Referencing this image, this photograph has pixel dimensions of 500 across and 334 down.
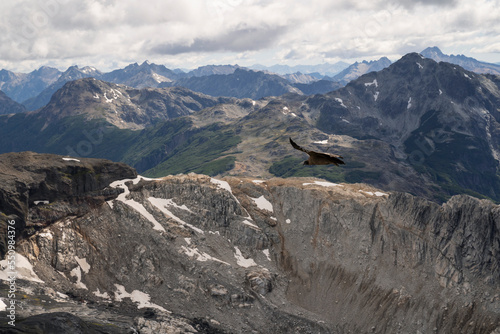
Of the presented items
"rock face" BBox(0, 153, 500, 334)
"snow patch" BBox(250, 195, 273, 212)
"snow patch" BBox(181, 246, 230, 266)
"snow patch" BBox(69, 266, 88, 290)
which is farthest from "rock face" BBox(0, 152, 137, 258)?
"snow patch" BBox(250, 195, 273, 212)

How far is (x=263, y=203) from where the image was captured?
147750 mm

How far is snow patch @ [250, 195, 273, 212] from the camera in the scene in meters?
146

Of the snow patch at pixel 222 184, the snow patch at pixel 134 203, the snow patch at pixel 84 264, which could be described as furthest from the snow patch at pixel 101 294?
the snow patch at pixel 222 184

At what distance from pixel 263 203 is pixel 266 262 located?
25494mm

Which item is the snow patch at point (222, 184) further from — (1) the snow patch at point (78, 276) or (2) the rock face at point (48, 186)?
(1) the snow patch at point (78, 276)

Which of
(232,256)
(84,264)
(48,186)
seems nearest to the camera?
(84,264)

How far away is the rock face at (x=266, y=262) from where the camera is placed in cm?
10525

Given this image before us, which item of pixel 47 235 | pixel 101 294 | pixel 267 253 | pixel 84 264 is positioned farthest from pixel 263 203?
pixel 47 235

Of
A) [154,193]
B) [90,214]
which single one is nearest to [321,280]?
[154,193]

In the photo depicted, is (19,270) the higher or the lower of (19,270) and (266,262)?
the higher

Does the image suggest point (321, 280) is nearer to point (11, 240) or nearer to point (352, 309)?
point (352, 309)

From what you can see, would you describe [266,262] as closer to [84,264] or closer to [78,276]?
[84,264]

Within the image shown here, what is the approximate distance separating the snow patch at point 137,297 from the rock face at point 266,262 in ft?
0.98

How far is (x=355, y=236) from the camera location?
130 m
